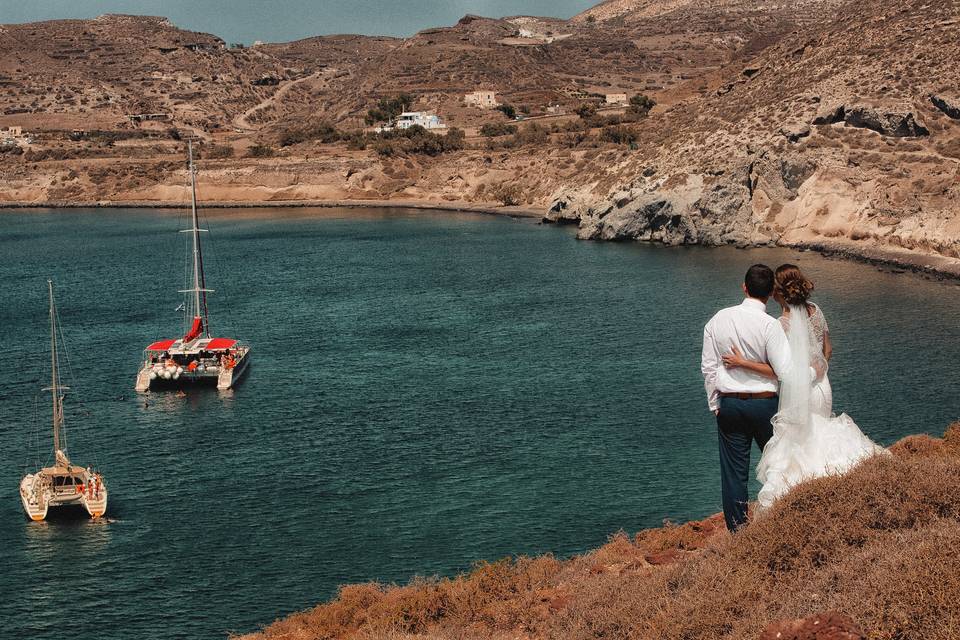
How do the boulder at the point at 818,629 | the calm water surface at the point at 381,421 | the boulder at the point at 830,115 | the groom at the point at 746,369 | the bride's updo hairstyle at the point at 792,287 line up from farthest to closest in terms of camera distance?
1. the boulder at the point at 830,115
2. the calm water surface at the point at 381,421
3. the groom at the point at 746,369
4. the bride's updo hairstyle at the point at 792,287
5. the boulder at the point at 818,629

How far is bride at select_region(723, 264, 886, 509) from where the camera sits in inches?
385

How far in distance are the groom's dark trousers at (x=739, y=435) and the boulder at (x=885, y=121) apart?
78337mm

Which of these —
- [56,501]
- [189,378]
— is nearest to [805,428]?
[56,501]

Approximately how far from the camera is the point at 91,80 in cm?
18588

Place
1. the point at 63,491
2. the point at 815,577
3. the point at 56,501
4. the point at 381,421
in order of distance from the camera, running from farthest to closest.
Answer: the point at 381,421, the point at 63,491, the point at 56,501, the point at 815,577

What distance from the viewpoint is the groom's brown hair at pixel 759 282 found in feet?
32.8

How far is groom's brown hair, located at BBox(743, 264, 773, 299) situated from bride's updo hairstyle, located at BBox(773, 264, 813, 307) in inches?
8.1

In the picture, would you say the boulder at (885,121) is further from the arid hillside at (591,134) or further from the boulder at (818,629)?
the boulder at (818,629)

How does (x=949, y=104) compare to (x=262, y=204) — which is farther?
(x=262, y=204)

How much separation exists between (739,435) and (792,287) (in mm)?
1584

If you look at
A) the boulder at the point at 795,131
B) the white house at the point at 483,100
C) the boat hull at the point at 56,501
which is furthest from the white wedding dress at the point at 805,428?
the white house at the point at 483,100

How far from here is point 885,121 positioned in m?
82.6

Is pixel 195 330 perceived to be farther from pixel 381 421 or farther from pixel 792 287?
pixel 792 287

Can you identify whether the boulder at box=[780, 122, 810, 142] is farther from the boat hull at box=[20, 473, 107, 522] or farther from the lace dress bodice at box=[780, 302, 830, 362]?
the lace dress bodice at box=[780, 302, 830, 362]
